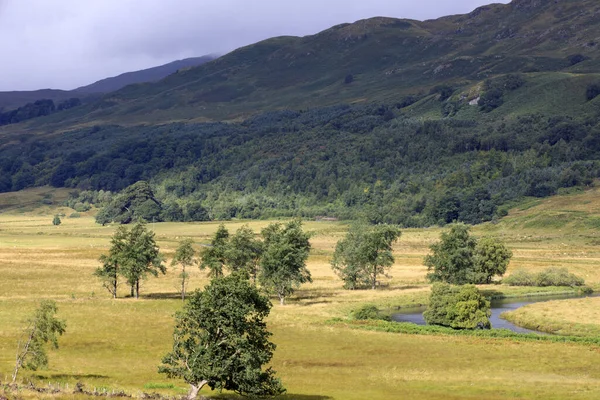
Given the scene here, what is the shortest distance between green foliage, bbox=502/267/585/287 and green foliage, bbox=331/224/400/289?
2213 cm

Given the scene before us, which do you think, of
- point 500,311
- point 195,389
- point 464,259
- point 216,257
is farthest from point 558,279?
point 195,389

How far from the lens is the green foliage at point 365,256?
137000mm

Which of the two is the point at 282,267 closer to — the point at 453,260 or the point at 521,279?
the point at 453,260

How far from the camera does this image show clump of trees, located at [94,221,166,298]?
118 meters

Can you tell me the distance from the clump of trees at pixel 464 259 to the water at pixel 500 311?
10.8 m

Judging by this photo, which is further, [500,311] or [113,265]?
[113,265]

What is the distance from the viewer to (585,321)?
101500 millimetres

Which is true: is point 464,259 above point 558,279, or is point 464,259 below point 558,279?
above

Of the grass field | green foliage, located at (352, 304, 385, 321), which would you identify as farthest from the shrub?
green foliage, located at (352, 304, 385, 321)

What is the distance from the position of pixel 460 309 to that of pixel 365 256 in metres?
38.1

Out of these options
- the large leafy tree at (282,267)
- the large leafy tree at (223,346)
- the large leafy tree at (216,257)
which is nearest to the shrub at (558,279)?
the large leafy tree at (282,267)

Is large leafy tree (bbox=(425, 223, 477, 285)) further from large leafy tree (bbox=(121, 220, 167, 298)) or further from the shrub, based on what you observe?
large leafy tree (bbox=(121, 220, 167, 298))

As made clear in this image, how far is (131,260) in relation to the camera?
386ft

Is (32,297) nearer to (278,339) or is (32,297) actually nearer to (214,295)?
(278,339)
